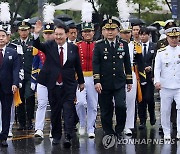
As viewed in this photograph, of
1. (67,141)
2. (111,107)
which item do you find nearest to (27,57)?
(111,107)

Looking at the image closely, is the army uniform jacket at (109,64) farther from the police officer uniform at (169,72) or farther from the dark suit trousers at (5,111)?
the dark suit trousers at (5,111)

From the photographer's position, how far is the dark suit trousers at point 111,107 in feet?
36.6

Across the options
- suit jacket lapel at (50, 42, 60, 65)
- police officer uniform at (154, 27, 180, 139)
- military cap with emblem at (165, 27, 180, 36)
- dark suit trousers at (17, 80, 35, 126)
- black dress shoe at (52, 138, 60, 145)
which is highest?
military cap with emblem at (165, 27, 180, 36)

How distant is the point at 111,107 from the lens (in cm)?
1131

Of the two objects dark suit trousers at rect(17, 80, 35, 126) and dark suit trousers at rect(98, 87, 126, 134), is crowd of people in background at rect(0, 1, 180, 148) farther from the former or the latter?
dark suit trousers at rect(17, 80, 35, 126)

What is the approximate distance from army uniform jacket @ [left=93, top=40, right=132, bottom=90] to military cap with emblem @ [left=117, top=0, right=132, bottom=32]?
2.67 feet

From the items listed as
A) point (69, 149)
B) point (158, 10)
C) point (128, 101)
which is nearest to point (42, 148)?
point (69, 149)

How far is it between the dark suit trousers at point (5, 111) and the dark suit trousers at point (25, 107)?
6.29 ft

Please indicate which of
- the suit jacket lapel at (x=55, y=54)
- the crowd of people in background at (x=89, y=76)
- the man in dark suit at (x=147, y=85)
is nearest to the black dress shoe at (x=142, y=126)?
the man in dark suit at (x=147, y=85)

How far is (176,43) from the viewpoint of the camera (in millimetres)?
11086

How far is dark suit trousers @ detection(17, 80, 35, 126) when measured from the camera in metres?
12.9

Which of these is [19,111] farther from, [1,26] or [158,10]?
[158,10]

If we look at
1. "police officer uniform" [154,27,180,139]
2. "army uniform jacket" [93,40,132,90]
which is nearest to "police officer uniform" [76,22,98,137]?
"army uniform jacket" [93,40,132,90]

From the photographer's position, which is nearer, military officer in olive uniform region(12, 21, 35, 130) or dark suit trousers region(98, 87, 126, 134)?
dark suit trousers region(98, 87, 126, 134)
